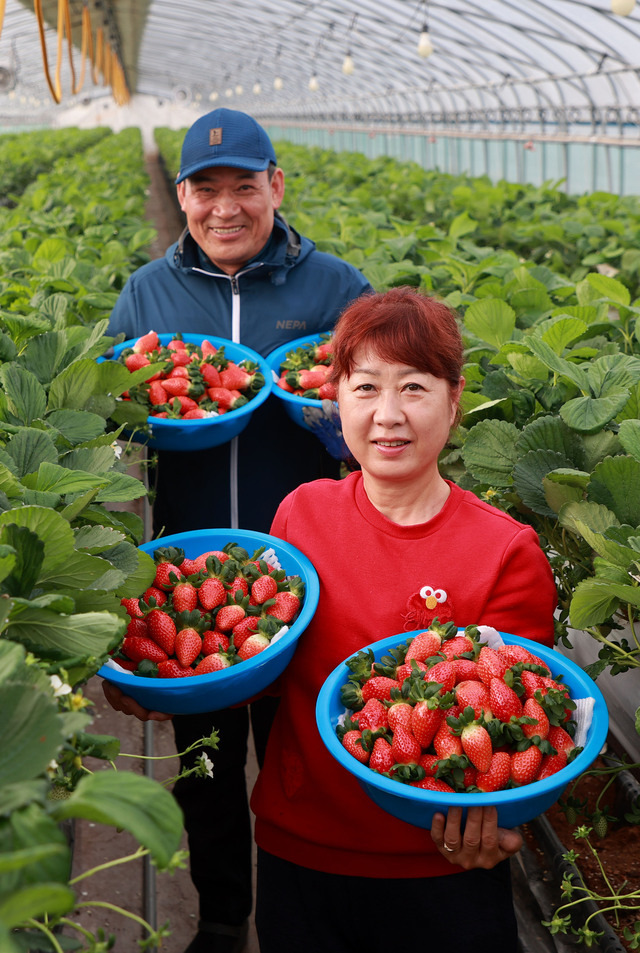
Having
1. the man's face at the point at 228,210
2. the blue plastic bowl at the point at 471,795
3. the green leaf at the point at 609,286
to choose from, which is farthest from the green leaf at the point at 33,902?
the green leaf at the point at 609,286

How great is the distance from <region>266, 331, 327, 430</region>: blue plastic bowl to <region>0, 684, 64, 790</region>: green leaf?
5.66 feet

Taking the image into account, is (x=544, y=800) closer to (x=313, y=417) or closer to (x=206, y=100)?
(x=313, y=417)

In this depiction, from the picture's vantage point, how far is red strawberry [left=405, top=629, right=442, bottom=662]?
1.45 metres

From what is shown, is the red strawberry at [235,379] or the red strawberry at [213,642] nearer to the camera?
the red strawberry at [213,642]

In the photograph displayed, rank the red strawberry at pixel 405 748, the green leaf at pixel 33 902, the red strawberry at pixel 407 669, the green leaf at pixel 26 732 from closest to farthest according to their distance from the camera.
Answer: the green leaf at pixel 33 902
the green leaf at pixel 26 732
the red strawberry at pixel 405 748
the red strawberry at pixel 407 669

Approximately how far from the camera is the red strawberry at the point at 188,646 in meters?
1.54

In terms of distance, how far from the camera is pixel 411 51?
21734 millimetres

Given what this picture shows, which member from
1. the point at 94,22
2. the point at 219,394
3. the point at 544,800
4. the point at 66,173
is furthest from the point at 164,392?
the point at 94,22

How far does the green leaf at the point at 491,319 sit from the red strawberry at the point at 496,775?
1.60 meters

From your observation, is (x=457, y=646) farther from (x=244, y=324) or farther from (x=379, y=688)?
(x=244, y=324)

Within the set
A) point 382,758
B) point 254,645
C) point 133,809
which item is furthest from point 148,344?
point 133,809

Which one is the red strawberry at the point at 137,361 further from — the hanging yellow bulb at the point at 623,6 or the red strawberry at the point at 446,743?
the hanging yellow bulb at the point at 623,6

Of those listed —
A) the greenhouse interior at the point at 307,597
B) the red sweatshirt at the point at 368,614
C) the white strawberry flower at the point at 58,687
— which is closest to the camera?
the white strawberry flower at the point at 58,687

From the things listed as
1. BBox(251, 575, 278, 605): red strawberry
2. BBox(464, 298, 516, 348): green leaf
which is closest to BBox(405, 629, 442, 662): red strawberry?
BBox(251, 575, 278, 605): red strawberry
